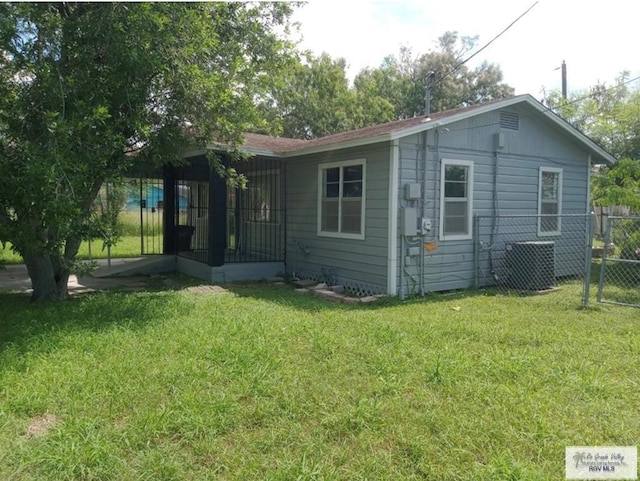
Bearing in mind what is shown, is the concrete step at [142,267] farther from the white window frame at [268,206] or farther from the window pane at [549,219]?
the window pane at [549,219]

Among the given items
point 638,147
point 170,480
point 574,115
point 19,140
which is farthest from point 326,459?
point 574,115

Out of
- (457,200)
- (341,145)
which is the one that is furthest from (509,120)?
(341,145)

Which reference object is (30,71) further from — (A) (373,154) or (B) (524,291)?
(B) (524,291)

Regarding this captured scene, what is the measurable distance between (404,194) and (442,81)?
2258cm

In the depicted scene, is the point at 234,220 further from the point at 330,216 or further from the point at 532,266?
the point at 532,266

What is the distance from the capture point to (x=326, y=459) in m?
2.55

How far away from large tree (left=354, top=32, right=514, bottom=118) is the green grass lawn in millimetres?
23989

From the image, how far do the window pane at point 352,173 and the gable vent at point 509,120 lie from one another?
2.80 metres

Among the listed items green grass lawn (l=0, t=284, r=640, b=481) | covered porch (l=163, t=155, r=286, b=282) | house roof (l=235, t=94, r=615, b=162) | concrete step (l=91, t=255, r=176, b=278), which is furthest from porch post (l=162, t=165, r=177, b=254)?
green grass lawn (l=0, t=284, r=640, b=481)

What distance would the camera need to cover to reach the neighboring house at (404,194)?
23.8 ft

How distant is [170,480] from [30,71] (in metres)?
4.89

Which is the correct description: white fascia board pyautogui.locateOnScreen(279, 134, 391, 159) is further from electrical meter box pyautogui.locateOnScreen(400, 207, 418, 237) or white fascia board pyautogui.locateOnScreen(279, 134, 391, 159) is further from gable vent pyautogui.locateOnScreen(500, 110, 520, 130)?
gable vent pyautogui.locateOnScreen(500, 110, 520, 130)

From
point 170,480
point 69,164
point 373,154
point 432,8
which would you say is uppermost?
point 432,8

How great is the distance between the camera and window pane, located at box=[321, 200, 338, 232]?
27.4ft
